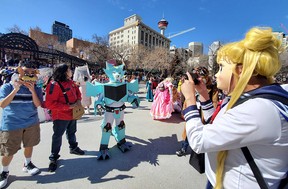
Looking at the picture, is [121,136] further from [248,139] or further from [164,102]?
[248,139]

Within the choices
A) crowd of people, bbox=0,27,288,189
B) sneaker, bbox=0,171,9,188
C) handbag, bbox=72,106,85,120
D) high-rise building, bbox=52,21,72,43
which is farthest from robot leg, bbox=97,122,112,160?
high-rise building, bbox=52,21,72,43

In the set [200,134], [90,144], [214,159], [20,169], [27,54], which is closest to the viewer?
[200,134]

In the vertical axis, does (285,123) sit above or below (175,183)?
above

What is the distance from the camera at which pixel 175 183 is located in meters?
2.28

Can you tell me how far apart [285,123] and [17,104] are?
9.47 ft

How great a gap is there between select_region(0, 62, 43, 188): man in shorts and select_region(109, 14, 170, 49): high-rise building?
59471mm

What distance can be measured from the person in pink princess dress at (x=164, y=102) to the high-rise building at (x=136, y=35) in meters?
56.2

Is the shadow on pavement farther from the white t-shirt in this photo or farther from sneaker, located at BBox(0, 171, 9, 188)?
the white t-shirt

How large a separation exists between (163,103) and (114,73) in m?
2.75

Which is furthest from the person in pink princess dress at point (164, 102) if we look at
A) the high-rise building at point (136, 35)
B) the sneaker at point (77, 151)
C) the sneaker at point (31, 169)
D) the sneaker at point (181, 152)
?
the high-rise building at point (136, 35)

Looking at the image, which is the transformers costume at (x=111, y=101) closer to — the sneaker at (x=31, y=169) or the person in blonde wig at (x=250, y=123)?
the sneaker at (x=31, y=169)

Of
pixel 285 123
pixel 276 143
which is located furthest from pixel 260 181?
pixel 285 123

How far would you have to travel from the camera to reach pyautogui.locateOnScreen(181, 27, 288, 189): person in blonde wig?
0.74 m

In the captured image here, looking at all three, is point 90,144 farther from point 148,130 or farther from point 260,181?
point 260,181
